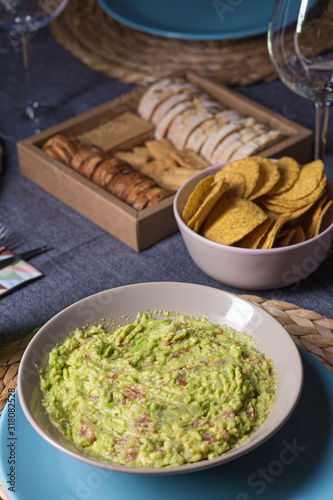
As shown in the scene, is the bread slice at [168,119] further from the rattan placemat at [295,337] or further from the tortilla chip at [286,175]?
the rattan placemat at [295,337]

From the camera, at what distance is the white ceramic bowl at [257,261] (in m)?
1.50

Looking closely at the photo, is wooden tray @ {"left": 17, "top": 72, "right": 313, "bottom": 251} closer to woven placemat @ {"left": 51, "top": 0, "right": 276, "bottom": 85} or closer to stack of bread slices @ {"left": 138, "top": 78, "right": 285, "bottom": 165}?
stack of bread slices @ {"left": 138, "top": 78, "right": 285, "bottom": 165}

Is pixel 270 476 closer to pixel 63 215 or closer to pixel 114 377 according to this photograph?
pixel 114 377

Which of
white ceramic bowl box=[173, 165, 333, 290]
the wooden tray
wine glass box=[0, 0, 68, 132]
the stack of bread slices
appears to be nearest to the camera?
white ceramic bowl box=[173, 165, 333, 290]

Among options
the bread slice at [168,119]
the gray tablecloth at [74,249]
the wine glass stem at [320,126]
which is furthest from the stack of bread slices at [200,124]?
the gray tablecloth at [74,249]

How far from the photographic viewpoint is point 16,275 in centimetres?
167

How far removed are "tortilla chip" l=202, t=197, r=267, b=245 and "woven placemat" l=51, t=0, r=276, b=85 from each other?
0.92 metres

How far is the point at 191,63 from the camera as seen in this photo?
7.98 ft

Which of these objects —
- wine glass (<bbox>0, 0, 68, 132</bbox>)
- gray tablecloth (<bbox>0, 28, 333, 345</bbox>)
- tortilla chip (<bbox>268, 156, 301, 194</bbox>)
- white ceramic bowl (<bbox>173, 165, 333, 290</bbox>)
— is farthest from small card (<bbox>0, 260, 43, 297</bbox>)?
wine glass (<bbox>0, 0, 68, 132</bbox>)

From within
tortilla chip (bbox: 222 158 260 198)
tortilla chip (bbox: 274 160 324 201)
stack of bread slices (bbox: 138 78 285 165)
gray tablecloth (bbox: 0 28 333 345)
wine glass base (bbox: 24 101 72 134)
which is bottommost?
gray tablecloth (bbox: 0 28 333 345)

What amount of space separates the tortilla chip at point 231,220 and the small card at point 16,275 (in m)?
0.43

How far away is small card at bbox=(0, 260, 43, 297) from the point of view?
1.65 meters

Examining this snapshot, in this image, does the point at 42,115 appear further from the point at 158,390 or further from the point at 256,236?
the point at 158,390

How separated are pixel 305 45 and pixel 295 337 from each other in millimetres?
731
